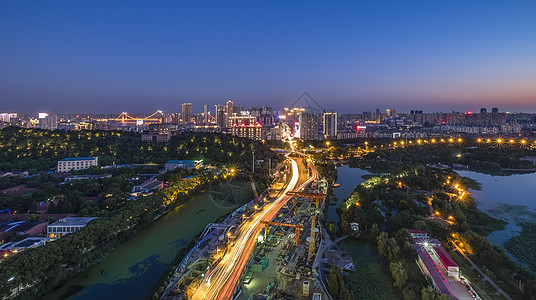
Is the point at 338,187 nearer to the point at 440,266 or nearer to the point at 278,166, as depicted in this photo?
the point at 278,166

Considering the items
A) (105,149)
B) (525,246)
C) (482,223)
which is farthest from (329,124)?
(525,246)

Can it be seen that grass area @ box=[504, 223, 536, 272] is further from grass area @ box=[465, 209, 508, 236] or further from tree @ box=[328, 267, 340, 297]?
tree @ box=[328, 267, 340, 297]

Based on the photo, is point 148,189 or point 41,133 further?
point 41,133

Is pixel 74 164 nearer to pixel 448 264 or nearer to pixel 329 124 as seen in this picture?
pixel 448 264

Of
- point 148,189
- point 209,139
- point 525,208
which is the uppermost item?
point 209,139

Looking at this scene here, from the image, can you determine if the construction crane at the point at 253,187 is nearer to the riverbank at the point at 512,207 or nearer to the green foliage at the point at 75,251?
the green foliage at the point at 75,251

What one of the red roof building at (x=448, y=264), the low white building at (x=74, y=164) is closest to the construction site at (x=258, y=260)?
the red roof building at (x=448, y=264)

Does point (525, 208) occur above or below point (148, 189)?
below

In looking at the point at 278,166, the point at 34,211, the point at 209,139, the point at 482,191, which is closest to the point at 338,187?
the point at 278,166
